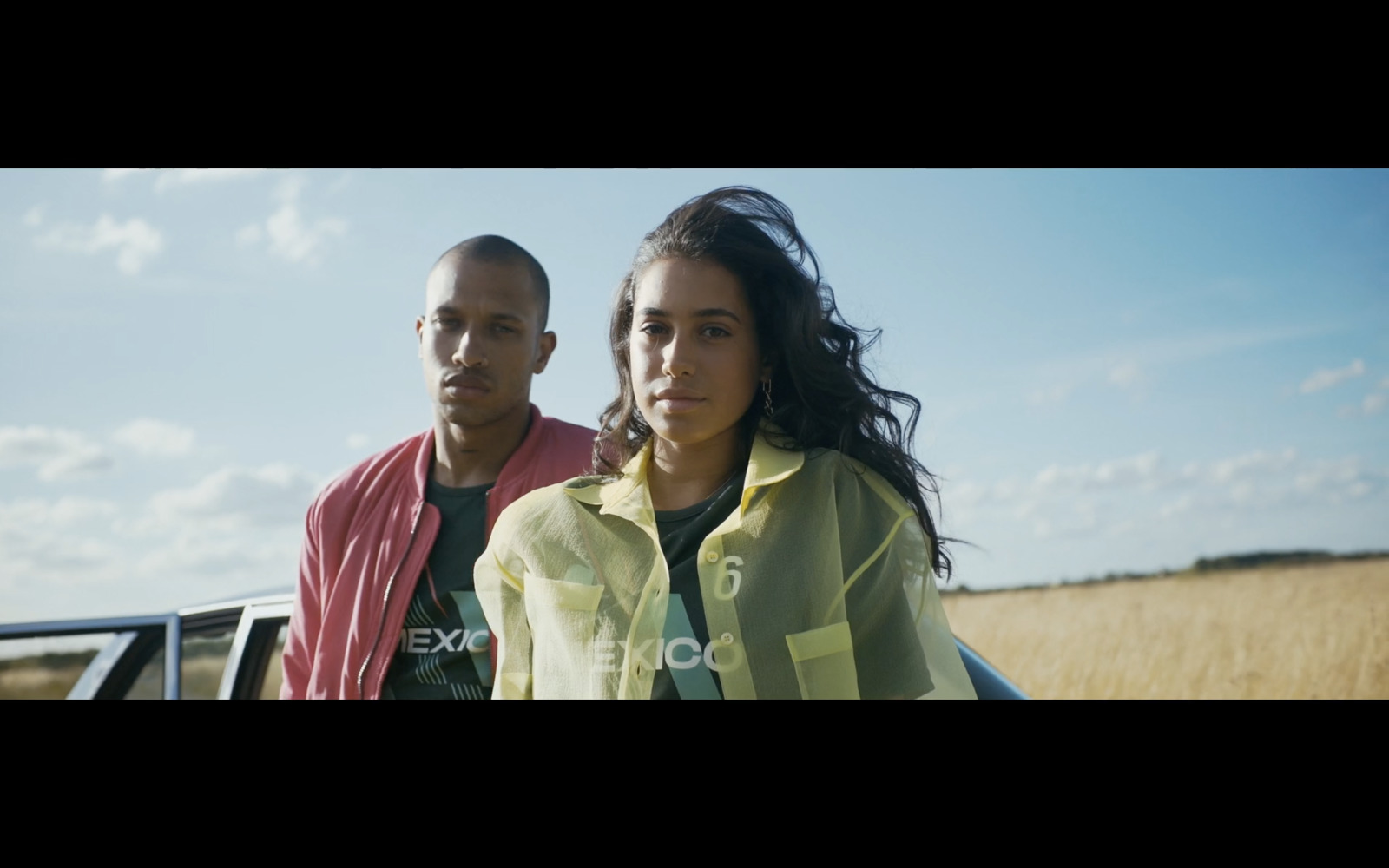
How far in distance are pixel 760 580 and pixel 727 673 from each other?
0.55 feet

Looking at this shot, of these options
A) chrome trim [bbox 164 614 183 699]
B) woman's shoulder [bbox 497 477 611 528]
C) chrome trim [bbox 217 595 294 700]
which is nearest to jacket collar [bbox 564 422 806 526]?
woman's shoulder [bbox 497 477 611 528]

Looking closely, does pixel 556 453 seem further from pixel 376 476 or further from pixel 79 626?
pixel 79 626

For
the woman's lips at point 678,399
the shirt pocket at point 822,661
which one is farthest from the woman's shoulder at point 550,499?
the shirt pocket at point 822,661

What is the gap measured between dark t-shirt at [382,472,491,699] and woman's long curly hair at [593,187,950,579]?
18.8 inches

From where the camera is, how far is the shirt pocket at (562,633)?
187 centimetres

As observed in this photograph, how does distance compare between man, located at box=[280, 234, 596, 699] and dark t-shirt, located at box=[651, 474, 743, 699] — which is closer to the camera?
dark t-shirt, located at box=[651, 474, 743, 699]

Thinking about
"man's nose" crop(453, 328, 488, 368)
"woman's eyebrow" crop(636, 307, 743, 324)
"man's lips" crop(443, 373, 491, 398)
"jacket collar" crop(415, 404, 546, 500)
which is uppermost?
"man's nose" crop(453, 328, 488, 368)

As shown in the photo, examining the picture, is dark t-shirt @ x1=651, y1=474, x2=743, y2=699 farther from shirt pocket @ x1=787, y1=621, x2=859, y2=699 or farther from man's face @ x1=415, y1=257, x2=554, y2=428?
man's face @ x1=415, y1=257, x2=554, y2=428

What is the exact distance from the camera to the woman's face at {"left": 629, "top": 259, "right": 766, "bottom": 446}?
1.88 meters

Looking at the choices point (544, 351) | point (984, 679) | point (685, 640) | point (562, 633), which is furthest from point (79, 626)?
point (984, 679)

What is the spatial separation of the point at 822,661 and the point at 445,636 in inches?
32.5

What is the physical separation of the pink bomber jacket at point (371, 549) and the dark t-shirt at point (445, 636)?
0.10 feet

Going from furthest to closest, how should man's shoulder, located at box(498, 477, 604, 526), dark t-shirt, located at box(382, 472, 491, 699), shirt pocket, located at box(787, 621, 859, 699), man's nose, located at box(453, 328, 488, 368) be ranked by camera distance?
man's nose, located at box(453, 328, 488, 368) → dark t-shirt, located at box(382, 472, 491, 699) → man's shoulder, located at box(498, 477, 604, 526) → shirt pocket, located at box(787, 621, 859, 699)
